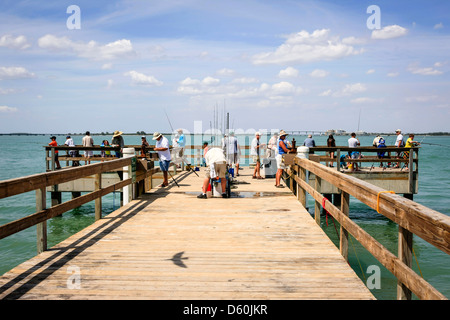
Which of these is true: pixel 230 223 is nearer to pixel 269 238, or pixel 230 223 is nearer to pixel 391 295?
pixel 269 238

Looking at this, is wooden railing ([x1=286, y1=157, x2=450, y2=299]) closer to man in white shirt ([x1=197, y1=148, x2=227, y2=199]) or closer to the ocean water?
the ocean water

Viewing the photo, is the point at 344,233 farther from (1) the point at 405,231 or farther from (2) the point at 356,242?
(2) the point at 356,242

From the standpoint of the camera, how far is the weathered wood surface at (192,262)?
3.91 m

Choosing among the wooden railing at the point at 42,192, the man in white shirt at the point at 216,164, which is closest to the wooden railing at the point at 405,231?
the wooden railing at the point at 42,192

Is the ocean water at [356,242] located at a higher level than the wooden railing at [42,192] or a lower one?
lower

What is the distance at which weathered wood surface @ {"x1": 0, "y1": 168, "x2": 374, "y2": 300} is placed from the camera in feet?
12.8

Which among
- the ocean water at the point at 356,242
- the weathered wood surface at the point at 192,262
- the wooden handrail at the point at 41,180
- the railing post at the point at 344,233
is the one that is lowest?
the ocean water at the point at 356,242

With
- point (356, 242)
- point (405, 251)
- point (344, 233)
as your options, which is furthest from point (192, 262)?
point (356, 242)

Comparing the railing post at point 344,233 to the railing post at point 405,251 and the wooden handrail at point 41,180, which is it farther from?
the wooden handrail at point 41,180

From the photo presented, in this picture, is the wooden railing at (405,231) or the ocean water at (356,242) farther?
the ocean water at (356,242)

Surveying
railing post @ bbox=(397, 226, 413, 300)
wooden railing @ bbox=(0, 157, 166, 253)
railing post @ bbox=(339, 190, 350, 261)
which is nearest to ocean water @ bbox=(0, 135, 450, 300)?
railing post @ bbox=(339, 190, 350, 261)

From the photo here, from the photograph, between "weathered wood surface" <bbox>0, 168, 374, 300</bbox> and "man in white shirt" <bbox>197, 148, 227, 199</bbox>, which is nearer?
"weathered wood surface" <bbox>0, 168, 374, 300</bbox>

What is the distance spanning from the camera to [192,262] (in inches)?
191

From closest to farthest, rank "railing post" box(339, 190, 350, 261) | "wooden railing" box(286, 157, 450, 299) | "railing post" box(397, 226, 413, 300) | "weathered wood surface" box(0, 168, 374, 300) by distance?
"wooden railing" box(286, 157, 450, 299), "railing post" box(397, 226, 413, 300), "weathered wood surface" box(0, 168, 374, 300), "railing post" box(339, 190, 350, 261)
